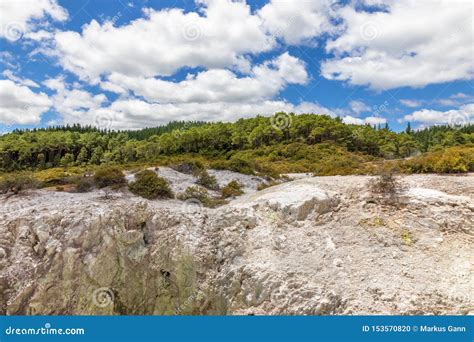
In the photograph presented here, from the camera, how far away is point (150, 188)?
1561cm

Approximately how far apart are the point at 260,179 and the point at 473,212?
→ 51.5 ft

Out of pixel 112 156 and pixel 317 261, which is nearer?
pixel 317 261

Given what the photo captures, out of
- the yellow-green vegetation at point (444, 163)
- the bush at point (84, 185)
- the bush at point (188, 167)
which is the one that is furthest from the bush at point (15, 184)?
the yellow-green vegetation at point (444, 163)

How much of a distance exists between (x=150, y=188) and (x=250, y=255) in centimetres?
A: 714

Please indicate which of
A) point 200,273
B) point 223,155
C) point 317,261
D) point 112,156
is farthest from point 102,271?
point 112,156

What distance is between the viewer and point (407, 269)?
358 inches

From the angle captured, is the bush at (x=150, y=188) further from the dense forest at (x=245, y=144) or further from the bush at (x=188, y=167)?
the dense forest at (x=245, y=144)

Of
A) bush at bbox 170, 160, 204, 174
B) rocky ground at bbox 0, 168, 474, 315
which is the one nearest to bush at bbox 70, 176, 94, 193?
rocky ground at bbox 0, 168, 474, 315

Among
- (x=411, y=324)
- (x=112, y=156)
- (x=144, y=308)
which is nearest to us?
(x=411, y=324)

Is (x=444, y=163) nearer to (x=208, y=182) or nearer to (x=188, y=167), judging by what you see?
(x=208, y=182)

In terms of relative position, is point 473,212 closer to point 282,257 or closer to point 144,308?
point 282,257

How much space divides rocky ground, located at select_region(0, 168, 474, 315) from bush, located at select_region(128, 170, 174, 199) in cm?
204

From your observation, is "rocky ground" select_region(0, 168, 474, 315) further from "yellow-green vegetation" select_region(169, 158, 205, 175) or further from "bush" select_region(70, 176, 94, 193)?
"yellow-green vegetation" select_region(169, 158, 205, 175)

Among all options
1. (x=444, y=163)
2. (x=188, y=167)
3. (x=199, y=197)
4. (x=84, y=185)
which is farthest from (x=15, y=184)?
(x=444, y=163)
